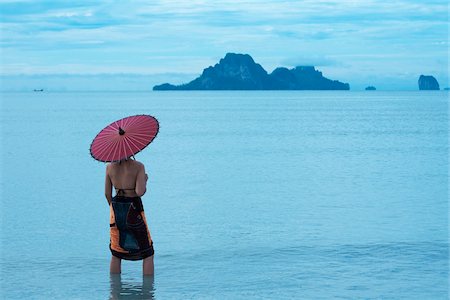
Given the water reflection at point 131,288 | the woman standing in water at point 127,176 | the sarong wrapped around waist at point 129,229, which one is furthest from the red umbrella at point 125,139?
the water reflection at point 131,288

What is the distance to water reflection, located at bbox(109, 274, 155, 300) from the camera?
900cm

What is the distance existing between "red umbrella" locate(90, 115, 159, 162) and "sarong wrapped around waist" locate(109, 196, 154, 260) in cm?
50

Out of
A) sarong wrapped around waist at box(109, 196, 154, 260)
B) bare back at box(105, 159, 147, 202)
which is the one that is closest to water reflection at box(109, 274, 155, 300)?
sarong wrapped around waist at box(109, 196, 154, 260)

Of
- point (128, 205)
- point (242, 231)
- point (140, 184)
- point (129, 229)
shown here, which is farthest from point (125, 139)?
point (242, 231)

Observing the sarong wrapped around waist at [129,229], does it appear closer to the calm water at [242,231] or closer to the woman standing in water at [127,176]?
the woman standing in water at [127,176]

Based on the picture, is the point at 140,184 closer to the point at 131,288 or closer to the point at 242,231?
the point at 131,288

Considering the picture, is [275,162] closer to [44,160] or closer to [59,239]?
[44,160]

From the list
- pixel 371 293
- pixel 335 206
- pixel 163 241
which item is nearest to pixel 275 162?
pixel 335 206

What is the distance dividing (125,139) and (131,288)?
188 cm

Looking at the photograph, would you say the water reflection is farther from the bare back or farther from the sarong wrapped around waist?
the bare back

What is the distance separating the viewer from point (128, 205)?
8.56m

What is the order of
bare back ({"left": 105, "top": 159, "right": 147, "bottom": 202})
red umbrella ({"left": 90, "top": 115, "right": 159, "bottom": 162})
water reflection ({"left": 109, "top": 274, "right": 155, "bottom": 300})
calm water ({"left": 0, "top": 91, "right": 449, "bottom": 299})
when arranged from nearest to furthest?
red umbrella ({"left": 90, "top": 115, "right": 159, "bottom": 162})
bare back ({"left": 105, "top": 159, "right": 147, "bottom": 202})
water reflection ({"left": 109, "top": 274, "right": 155, "bottom": 300})
calm water ({"left": 0, "top": 91, "right": 449, "bottom": 299})

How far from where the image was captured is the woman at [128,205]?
28.2ft

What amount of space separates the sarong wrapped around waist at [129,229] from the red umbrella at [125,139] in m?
0.50
